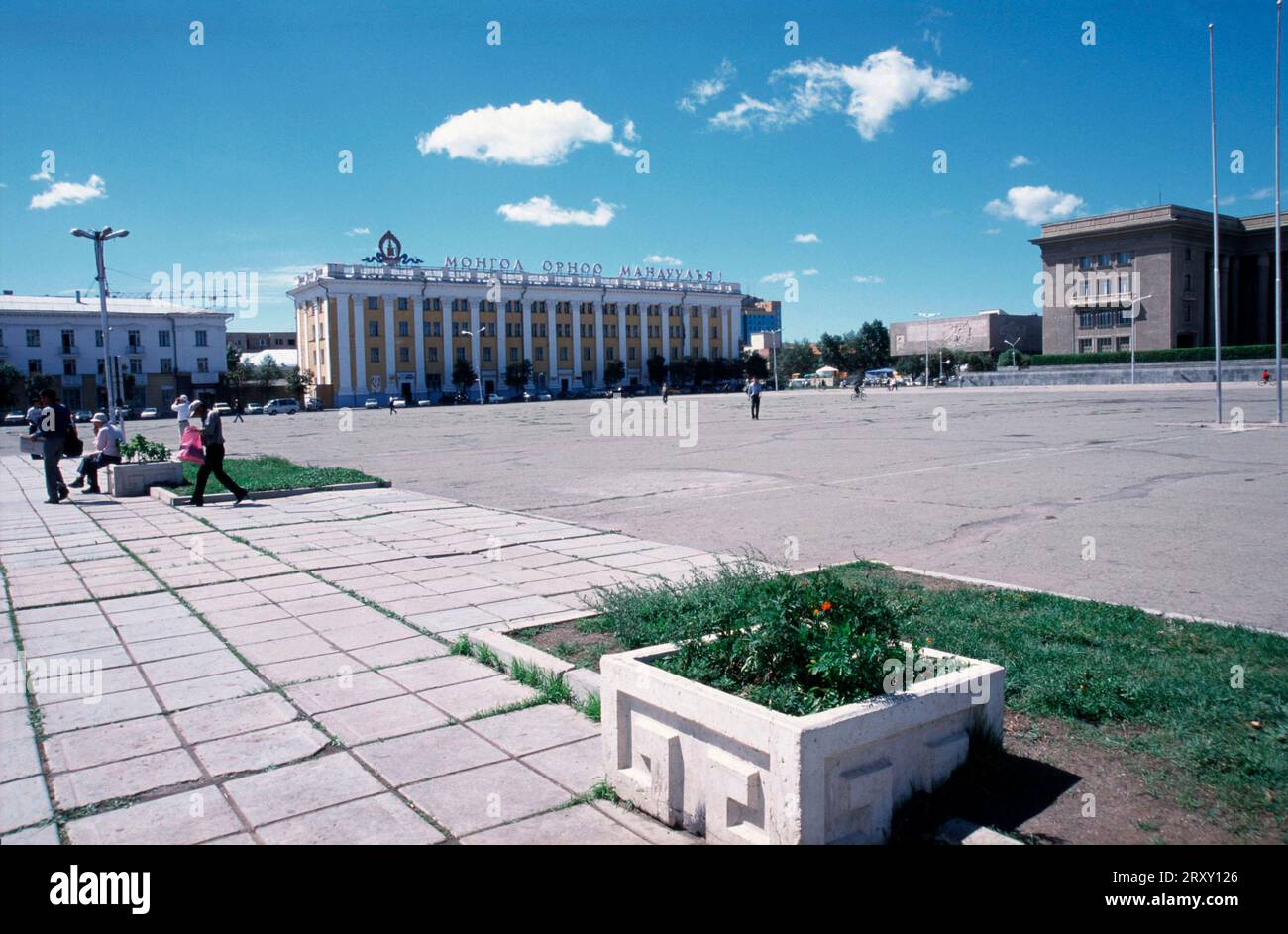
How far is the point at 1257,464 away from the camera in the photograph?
1521 cm

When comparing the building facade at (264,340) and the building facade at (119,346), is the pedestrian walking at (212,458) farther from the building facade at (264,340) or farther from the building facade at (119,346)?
the building facade at (264,340)

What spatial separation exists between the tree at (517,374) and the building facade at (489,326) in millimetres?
627

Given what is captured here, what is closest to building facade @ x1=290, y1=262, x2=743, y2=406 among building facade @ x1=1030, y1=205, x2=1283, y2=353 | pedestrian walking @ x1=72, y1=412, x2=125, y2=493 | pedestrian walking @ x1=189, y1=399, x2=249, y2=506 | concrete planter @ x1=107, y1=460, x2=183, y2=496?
building facade @ x1=1030, y1=205, x2=1283, y2=353

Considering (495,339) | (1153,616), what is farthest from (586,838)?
(495,339)

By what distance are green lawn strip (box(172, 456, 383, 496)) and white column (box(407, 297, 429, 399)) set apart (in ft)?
254

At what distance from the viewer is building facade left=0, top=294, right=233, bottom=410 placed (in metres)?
77.8

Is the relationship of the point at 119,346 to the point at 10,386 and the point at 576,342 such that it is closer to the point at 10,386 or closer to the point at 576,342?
the point at 10,386

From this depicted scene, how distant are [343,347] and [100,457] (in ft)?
251

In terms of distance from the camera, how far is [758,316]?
157750mm

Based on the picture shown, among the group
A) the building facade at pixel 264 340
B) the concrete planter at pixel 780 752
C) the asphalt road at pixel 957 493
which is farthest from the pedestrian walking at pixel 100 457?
the building facade at pixel 264 340

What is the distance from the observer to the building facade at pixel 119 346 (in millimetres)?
77812

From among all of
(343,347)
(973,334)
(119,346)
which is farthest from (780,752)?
(973,334)
